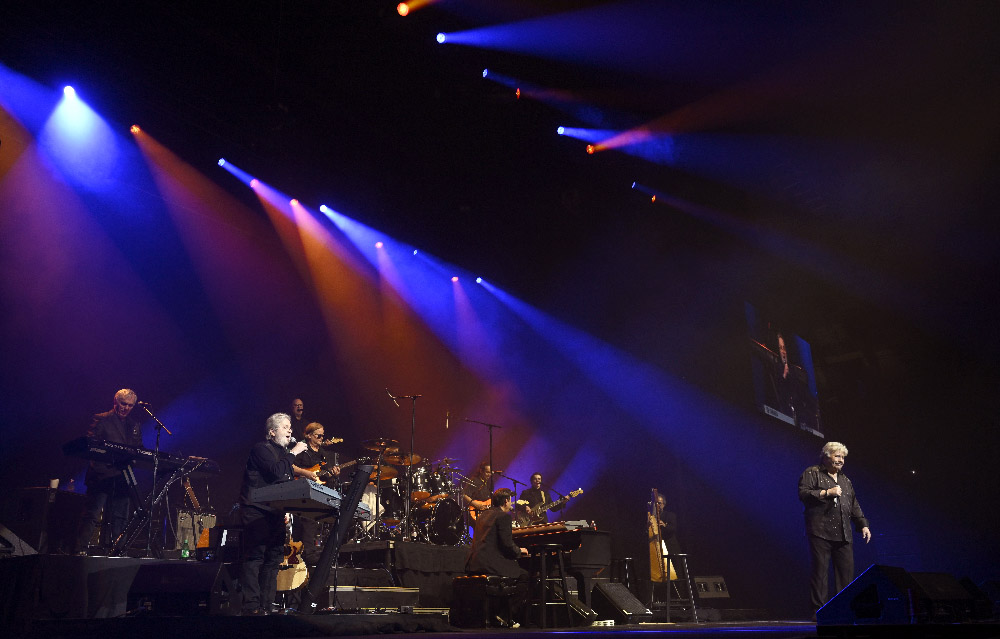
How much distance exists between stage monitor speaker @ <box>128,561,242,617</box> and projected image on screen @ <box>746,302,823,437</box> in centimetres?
783

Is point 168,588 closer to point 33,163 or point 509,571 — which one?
point 509,571

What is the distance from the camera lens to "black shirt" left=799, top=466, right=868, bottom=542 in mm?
6797

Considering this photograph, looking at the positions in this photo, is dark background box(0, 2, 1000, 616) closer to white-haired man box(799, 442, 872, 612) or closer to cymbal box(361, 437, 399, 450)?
cymbal box(361, 437, 399, 450)

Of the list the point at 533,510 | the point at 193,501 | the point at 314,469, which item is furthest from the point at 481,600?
the point at 193,501

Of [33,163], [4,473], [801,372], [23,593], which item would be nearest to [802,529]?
[801,372]

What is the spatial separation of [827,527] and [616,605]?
264cm

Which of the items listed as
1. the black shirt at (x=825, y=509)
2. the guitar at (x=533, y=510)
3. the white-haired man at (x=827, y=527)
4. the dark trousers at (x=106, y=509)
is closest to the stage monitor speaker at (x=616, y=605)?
the guitar at (x=533, y=510)

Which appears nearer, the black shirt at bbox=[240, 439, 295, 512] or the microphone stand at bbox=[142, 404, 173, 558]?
the black shirt at bbox=[240, 439, 295, 512]

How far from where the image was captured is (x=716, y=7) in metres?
7.85

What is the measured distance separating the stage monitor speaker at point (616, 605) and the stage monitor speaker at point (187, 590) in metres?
4.31

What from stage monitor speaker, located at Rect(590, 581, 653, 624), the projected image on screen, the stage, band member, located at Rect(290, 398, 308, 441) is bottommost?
stage monitor speaker, located at Rect(590, 581, 653, 624)

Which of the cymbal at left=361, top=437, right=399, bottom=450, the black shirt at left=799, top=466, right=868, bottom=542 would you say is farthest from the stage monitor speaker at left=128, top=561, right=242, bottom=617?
the black shirt at left=799, top=466, right=868, bottom=542

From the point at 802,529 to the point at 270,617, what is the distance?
8.96 metres

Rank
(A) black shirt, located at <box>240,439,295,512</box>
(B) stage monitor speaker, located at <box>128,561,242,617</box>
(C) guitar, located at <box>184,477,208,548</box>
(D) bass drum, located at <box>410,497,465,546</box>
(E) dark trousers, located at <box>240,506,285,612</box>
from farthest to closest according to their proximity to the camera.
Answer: (D) bass drum, located at <box>410,497,465,546</box>, (C) guitar, located at <box>184,477,208,548</box>, (A) black shirt, located at <box>240,439,295,512</box>, (E) dark trousers, located at <box>240,506,285,612</box>, (B) stage monitor speaker, located at <box>128,561,242,617</box>
